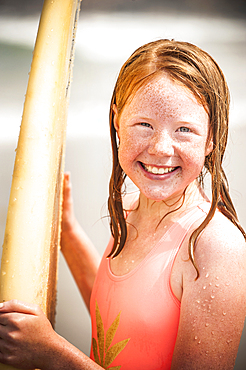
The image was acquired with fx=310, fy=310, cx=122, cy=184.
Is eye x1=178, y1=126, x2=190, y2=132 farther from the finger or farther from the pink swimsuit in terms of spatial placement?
the finger

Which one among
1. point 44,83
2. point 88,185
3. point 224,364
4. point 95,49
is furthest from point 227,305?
point 95,49

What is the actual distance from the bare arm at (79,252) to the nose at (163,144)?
0.37 metres

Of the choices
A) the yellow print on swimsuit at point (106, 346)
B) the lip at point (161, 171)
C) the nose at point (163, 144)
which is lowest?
the yellow print on swimsuit at point (106, 346)

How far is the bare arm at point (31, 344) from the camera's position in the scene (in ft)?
1.07

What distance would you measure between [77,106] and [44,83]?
0.32 metres

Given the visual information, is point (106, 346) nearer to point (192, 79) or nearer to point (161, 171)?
point (161, 171)

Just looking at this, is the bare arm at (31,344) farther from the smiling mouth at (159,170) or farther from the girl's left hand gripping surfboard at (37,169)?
the smiling mouth at (159,170)

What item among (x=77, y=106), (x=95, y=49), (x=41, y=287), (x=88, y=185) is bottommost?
(x=41, y=287)

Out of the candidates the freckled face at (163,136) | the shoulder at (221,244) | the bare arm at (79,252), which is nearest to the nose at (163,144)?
the freckled face at (163,136)

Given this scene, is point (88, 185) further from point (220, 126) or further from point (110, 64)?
point (220, 126)

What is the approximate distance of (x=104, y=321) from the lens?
43 cm

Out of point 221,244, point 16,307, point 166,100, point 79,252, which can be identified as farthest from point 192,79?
point 79,252

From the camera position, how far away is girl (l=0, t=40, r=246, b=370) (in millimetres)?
329

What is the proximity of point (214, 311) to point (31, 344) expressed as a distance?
201mm
